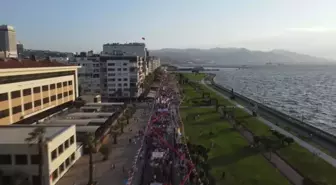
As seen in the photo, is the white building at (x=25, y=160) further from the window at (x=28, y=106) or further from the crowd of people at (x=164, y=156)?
the window at (x=28, y=106)

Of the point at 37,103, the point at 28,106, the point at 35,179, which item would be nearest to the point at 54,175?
the point at 35,179

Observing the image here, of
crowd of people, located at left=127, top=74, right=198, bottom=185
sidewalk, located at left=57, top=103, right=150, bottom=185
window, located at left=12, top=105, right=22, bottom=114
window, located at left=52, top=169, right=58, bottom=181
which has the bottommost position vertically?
sidewalk, located at left=57, top=103, right=150, bottom=185

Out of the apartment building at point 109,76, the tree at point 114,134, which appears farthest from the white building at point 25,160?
the apartment building at point 109,76

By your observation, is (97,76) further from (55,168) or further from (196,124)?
(55,168)

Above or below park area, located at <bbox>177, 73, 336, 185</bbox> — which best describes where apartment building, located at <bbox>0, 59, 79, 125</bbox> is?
above

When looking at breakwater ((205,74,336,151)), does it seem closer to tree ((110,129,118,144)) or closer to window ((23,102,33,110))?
tree ((110,129,118,144))

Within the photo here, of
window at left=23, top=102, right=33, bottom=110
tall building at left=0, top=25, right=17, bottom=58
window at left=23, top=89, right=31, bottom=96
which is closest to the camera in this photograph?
window at left=23, top=89, right=31, bottom=96

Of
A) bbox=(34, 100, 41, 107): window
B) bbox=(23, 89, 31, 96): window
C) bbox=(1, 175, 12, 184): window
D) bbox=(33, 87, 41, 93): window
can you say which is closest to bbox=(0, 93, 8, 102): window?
bbox=(23, 89, 31, 96): window
